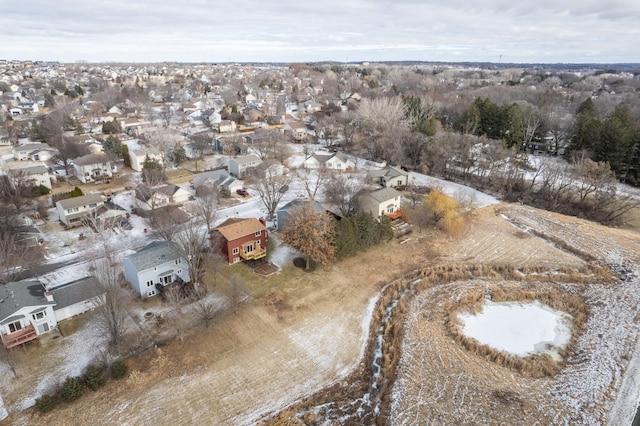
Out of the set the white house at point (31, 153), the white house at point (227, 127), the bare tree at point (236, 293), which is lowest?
the bare tree at point (236, 293)

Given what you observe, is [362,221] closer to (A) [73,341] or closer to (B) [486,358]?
(B) [486,358]

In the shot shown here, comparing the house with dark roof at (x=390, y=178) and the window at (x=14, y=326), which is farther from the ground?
the house with dark roof at (x=390, y=178)

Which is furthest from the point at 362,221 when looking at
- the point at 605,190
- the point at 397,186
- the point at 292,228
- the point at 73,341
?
the point at 605,190

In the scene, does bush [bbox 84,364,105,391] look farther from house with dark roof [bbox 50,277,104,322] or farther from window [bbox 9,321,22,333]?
window [bbox 9,321,22,333]

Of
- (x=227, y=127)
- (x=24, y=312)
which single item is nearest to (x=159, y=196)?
(x=24, y=312)

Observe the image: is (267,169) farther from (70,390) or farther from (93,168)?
(70,390)

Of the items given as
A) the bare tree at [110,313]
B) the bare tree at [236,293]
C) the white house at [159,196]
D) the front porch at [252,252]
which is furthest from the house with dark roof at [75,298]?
the white house at [159,196]

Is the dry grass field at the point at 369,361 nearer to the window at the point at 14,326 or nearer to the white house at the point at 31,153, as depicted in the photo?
the window at the point at 14,326
